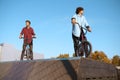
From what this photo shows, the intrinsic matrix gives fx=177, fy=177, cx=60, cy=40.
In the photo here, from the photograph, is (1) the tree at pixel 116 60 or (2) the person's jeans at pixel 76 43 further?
(1) the tree at pixel 116 60

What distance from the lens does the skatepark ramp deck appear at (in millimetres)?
3375

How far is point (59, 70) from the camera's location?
356cm

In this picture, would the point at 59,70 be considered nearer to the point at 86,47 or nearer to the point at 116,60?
the point at 86,47

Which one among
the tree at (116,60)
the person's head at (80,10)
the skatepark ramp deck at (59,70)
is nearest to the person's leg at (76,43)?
the person's head at (80,10)

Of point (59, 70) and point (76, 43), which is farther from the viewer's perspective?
point (76, 43)

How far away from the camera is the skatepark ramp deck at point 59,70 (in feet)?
11.1

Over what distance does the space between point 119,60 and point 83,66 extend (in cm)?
4888

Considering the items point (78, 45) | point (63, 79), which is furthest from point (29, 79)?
point (78, 45)

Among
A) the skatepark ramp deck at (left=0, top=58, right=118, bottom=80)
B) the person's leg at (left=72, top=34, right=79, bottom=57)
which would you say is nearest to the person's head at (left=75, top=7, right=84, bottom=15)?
the person's leg at (left=72, top=34, right=79, bottom=57)

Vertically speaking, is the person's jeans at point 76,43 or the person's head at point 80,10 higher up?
the person's head at point 80,10

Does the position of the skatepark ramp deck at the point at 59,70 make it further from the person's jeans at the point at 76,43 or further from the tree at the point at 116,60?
the tree at the point at 116,60

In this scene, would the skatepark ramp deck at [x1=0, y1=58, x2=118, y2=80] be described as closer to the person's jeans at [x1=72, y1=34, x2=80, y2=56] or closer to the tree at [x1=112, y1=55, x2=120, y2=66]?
the person's jeans at [x1=72, y1=34, x2=80, y2=56]

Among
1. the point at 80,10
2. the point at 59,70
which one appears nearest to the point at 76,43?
the point at 80,10

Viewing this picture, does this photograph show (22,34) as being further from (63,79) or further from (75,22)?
(63,79)
